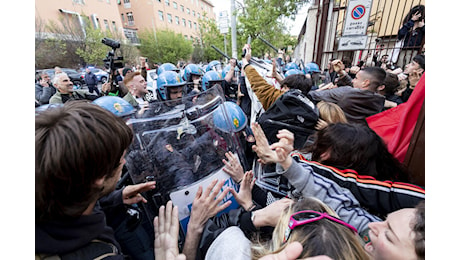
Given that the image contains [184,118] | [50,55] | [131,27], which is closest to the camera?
[184,118]

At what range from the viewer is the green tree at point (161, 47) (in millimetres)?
32062

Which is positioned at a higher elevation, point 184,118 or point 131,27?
point 131,27

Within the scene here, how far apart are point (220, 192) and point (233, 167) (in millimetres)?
201

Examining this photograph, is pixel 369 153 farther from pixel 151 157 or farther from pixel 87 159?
pixel 87 159

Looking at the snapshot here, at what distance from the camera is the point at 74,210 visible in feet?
2.63

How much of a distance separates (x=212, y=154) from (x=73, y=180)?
0.80 metres

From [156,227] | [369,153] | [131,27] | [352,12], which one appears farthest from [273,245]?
[131,27]

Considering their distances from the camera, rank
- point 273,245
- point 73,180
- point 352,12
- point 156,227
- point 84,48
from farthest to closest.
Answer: point 84,48 < point 352,12 < point 156,227 < point 273,245 < point 73,180

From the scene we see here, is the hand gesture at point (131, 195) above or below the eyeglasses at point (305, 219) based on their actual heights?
below

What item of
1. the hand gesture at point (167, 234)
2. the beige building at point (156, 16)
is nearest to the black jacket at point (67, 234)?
the hand gesture at point (167, 234)

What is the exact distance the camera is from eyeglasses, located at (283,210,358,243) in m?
0.83

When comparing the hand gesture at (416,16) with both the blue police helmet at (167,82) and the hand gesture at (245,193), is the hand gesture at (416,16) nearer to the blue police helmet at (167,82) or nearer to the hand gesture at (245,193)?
the blue police helmet at (167,82)

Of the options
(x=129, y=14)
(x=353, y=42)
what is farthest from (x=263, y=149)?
(x=129, y=14)

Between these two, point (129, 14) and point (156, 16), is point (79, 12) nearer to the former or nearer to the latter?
point (156, 16)
